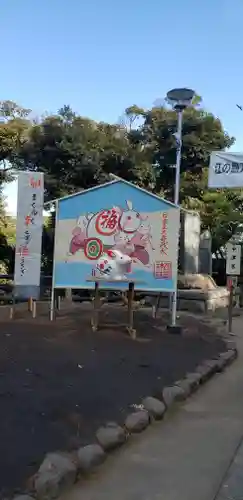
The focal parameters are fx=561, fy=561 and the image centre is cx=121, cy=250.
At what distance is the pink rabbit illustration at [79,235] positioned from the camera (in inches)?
437

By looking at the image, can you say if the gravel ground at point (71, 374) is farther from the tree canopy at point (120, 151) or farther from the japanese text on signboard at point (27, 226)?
the tree canopy at point (120, 151)

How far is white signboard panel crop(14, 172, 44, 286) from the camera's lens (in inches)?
445

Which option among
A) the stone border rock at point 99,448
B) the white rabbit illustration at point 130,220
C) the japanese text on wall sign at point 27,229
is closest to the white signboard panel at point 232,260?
the white rabbit illustration at point 130,220

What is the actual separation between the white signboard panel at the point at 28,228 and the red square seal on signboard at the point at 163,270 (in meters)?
2.40

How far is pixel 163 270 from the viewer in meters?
10.8

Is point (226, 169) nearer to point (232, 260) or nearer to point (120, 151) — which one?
point (232, 260)

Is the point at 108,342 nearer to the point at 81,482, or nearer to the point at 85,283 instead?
the point at 85,283

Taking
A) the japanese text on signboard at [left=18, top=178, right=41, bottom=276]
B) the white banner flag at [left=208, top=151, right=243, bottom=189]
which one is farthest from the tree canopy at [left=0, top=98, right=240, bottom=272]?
the japanese text on signboard at [left=18, top=178, right=41, bottom=276]

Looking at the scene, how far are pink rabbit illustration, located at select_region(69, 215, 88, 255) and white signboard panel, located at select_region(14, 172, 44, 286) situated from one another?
71 cm

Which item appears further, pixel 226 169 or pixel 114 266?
pixel 226 169

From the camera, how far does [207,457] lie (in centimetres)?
493

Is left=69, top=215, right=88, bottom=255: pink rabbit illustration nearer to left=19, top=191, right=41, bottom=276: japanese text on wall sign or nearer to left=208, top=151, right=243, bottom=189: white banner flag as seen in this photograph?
left=19, top=191, right=41, bottom=276: japanese text on wall sign

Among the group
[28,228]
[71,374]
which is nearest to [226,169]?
[28,228]

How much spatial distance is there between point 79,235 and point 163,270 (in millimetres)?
1808
